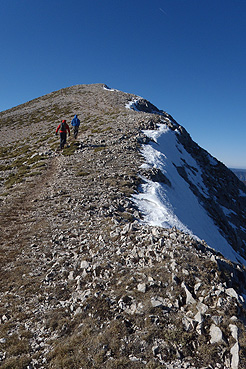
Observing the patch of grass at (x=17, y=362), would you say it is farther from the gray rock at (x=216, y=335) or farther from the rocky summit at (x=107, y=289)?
the gray rock at (x=216, y=335)

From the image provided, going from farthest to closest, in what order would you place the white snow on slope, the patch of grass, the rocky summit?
the white snow on slope < the rocky summit < the patch of grass

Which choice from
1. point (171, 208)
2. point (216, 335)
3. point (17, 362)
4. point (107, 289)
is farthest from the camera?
point (171, 208)

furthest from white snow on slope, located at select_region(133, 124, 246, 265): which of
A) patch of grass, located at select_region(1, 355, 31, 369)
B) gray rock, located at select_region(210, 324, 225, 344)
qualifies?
patch of grass, located at select_region(1, 355, 31, 369)

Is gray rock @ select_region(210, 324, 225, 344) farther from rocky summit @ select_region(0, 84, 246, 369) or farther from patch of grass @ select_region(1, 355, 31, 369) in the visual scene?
patch of grass @ select_region(1, 355, 31, 369)

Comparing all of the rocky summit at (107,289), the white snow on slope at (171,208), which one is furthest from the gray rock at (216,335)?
the white snow on slope at (171,208)

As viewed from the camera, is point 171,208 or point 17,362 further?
point 171,208

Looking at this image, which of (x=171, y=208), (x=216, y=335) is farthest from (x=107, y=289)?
(x=171, y=208)

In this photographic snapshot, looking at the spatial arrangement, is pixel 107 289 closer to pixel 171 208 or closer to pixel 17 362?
pixel 17 362

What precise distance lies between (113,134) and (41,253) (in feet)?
80.8

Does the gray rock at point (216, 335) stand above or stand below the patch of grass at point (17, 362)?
below

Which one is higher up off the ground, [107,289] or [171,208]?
[171,208]

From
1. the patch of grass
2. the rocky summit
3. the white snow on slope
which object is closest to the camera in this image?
the patch of grass

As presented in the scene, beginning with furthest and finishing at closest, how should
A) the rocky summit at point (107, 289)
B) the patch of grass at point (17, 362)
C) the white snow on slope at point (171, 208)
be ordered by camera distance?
the white snow on slope at point (171, 208)
the rocky summit at point (107, 289)
the patch of grass at point (17, 362)

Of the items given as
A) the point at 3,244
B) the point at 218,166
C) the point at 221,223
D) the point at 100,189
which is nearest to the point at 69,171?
the point at 100,189
